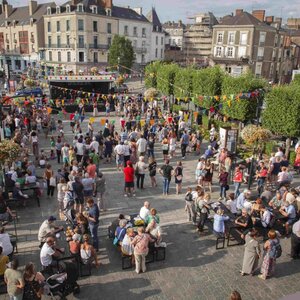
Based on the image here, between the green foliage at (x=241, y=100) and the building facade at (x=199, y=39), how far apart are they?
60303 mm

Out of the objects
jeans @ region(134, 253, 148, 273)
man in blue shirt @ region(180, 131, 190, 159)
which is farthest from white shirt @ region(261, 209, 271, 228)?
man in blue shirt @ region(180, 131, 190, 159)

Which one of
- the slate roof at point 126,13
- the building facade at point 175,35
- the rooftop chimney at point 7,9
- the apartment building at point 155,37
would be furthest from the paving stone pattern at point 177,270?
the building facade at point 175,35

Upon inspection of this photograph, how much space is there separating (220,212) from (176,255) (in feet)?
5.58

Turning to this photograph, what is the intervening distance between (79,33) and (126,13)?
11.8 m

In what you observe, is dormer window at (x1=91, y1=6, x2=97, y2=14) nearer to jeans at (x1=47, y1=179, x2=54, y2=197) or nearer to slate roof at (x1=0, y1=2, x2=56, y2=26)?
slate roof at (x1=0, y1=2, x2=56, y2=26)

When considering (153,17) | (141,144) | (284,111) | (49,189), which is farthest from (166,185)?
(153,17)

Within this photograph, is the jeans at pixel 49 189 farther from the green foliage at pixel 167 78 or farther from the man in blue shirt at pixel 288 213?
the green foliage at pixel 167 78

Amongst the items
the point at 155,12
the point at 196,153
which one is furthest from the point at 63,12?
the point at 196,153

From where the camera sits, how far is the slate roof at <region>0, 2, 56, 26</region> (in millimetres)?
59969

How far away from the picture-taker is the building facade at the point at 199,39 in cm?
8156

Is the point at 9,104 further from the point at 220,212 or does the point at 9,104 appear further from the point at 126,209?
the point at 220,212

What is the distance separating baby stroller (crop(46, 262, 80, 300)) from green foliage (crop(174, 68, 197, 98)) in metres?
21.9

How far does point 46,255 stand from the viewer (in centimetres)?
754

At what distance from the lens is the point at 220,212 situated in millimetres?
9180
